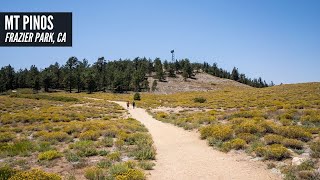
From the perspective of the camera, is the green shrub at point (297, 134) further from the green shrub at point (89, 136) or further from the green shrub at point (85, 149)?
the green shrub at point (89, 136)

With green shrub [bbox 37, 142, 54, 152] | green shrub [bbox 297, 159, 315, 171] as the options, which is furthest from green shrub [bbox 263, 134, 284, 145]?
green shrub [bbox 37, 142, 54, 152]

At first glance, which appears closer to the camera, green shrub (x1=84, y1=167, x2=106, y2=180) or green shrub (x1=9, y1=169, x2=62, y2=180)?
green shrub (x1=9, y1=169, x2=62, y2=180)

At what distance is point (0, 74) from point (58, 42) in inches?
4742

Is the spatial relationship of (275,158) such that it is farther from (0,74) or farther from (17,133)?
(0,74)

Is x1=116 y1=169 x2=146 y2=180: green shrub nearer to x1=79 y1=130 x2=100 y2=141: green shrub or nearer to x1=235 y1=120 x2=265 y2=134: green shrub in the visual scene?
x1=79 y1=130 x2=100 y2=141: green shrub

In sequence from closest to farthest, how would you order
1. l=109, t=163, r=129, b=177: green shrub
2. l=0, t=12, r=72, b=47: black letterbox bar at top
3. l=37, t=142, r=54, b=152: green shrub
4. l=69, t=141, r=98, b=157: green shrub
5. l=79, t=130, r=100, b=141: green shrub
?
l=109, t=163, r=129, b=177: green shrub < l=69, t=141, r=98, b=157: green shrub < l=37, t=142, r=54, b=152: green shrub < l=79, t=130, r=100, b=141: green shrub < l=0, t=12, r=72, b=47: black letterbox bar at top

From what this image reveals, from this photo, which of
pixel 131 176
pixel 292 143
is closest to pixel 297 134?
pixel 292 143

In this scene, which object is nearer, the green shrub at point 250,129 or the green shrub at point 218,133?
the green shrub at point 218,133

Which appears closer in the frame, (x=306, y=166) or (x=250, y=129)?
(x=306, y=166)

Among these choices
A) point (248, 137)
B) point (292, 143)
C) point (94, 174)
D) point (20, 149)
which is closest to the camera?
point (94, 174)

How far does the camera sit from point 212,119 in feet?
95.6

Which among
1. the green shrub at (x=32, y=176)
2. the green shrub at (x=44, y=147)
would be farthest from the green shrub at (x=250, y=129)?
the green shrub at (x=32, y=176)

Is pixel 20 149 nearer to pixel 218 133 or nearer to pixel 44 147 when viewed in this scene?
pixel 44 147

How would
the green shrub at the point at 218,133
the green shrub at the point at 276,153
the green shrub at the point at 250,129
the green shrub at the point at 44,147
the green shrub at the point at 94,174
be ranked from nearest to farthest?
1. the green shrub at the point at 94,174
2. the green shrub at the point at 276,153
3. the green shrub at the point at 44,147
4. the green shrub at the point at 218,133
5. the green shrub at the point at 250,129
